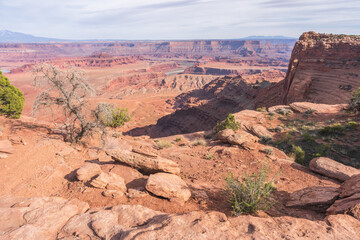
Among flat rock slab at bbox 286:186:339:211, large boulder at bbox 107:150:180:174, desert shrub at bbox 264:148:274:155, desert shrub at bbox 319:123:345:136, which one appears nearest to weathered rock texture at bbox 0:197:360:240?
flat rock slab at bbox 286:186:339:211

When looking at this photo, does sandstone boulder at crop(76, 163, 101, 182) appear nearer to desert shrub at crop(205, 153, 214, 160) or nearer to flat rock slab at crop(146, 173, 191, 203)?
flat rock slab at crop(146, 173, 191, 203)

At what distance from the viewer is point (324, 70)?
35.6 metres

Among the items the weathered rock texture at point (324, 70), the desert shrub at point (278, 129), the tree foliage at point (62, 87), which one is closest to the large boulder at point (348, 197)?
the tree foliage at point (62, 87)

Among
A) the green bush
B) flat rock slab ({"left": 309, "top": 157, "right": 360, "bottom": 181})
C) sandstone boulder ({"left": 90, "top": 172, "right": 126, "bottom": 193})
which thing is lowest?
flat rock slab ({"left": 309, "top": 157, "right": 360, "bottom": 181})

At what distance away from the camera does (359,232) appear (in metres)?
3.88

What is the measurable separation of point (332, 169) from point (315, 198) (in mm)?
4512

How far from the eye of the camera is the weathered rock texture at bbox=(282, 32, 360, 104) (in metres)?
32.6

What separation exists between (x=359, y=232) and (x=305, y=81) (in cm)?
3802

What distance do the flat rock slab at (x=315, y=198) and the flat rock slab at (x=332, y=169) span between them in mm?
3494

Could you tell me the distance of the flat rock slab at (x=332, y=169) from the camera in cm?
898

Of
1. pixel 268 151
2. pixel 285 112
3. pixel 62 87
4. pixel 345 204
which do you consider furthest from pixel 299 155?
pixel 62 87

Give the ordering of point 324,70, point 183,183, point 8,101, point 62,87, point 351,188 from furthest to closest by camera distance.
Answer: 1. point 324,70
2. point 8,101
3. point 62,87
4. point 183,183
5. point 351,188

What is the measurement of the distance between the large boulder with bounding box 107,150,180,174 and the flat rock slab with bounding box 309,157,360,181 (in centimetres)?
775

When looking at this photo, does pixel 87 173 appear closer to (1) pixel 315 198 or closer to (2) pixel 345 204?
(1) pixel 315 198
